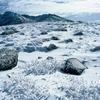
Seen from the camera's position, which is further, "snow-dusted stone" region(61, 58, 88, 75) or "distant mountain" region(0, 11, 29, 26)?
"distant mountain" region(0, 11, 29, 26)

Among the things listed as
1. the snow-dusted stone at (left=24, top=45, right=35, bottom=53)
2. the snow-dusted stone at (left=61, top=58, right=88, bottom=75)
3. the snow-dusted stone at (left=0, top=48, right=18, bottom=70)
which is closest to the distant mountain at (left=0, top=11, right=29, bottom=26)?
the snow-dusted stone at (left=24, top=45, right=35, bottom=53)

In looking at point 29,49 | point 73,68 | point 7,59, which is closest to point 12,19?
point 29,49

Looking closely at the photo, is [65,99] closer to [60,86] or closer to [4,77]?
[60,86]

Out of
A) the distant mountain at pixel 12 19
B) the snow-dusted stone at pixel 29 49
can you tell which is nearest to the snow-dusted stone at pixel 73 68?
the snow-dusted stone at pixel 29 49

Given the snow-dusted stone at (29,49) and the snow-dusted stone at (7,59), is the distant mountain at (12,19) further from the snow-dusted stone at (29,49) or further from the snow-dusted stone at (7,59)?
the snow-dusted stone at (7,59)

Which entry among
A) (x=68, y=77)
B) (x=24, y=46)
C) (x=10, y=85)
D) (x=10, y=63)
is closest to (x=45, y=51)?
(x=24, y=46)

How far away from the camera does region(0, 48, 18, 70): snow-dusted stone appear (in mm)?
8901

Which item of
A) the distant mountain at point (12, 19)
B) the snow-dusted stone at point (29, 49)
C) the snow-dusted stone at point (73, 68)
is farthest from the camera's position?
the distant mountain at point (12, 19)

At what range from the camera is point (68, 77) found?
8.05m

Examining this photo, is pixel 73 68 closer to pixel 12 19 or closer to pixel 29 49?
pixel 29 49

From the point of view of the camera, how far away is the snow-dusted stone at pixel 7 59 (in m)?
8.90

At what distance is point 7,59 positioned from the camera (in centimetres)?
900

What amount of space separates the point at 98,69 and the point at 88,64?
944 mm

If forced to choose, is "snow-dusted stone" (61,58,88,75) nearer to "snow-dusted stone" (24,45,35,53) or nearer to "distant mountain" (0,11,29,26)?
"snow-dusted stone" (24,45,35,53)
